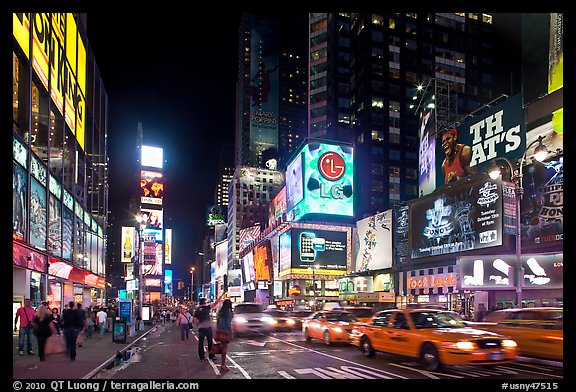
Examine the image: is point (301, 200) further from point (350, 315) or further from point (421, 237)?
point (350, 315)

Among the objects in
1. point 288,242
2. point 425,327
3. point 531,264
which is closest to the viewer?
point 425,327

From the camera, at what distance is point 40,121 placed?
105 feet

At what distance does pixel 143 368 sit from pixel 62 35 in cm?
2940

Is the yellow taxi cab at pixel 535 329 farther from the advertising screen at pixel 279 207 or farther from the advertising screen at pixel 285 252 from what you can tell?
the advertising screen at pixel 279 207

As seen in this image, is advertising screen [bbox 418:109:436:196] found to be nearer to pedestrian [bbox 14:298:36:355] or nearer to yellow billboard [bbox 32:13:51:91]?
yellow billboard [bbox 32:13:51:91]

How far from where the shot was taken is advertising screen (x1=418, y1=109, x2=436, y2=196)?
163ft

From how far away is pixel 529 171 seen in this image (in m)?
36.2

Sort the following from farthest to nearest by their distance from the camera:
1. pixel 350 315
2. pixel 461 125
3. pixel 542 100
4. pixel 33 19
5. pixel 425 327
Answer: pixel 461 125 < pixel 542 100 < pixel 33 19 < pixel 350 315 < pixel 425 327

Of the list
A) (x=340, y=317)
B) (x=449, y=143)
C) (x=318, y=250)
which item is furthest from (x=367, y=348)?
(x=318, y=250)

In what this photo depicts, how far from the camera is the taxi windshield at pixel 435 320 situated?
13.7 m

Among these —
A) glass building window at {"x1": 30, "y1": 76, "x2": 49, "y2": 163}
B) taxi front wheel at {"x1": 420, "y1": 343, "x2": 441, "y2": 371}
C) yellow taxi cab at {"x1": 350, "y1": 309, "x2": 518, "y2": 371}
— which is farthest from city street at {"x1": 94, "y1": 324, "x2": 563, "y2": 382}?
glass building window at {"x1": 30, "y1": 76, "x2": 49, "y2": 163}

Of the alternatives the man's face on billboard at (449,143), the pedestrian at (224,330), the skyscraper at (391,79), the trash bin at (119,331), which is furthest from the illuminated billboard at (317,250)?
the pedestrian at (224,330)

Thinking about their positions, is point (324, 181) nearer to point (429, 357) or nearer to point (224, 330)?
point (224, 330)
